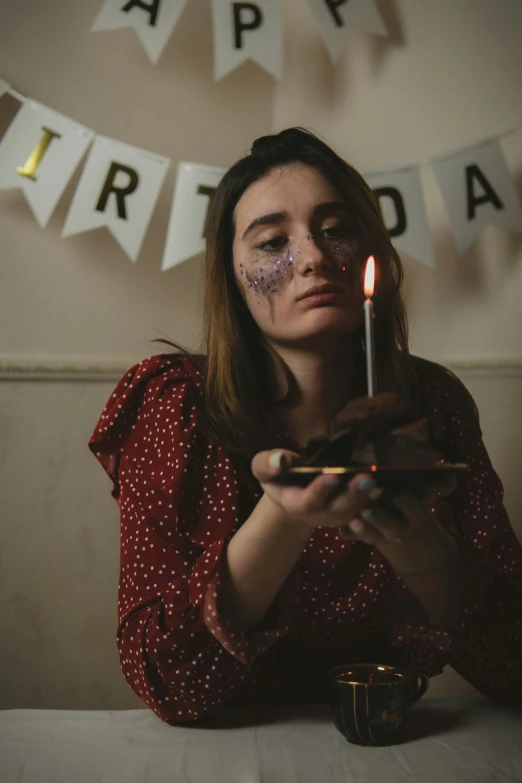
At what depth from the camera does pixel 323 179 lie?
3.69ft

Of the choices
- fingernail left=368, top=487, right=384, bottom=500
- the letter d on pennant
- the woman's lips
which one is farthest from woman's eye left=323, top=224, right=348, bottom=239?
the letter d on pennant

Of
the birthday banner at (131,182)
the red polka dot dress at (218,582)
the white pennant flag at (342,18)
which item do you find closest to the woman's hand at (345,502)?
the red polka dot dress at (218,582)

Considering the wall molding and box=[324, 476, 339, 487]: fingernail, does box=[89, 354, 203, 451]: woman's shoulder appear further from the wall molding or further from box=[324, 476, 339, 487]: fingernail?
box=[324, 476, 339, 487]: fingernail

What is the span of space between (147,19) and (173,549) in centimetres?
102

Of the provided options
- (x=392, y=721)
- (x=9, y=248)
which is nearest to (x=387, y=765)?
(x=392, y=721)

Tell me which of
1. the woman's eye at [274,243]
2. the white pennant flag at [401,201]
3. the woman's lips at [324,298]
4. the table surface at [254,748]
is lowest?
the table surface at [254,748]

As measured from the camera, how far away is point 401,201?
1.52 metres

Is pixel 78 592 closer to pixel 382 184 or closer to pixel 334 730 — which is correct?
pixel 334 730

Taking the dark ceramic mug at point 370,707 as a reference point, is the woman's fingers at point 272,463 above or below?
above

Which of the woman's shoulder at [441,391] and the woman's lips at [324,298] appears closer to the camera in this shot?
the woman's lips at [324,298]

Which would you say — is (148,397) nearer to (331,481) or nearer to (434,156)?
(331,481)

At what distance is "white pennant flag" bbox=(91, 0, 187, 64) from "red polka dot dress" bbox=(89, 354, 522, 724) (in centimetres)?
66

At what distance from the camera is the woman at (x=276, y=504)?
89 centimetres

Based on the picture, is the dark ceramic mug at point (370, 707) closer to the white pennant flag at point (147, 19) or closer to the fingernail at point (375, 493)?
the fingernail at point (375, 493)
